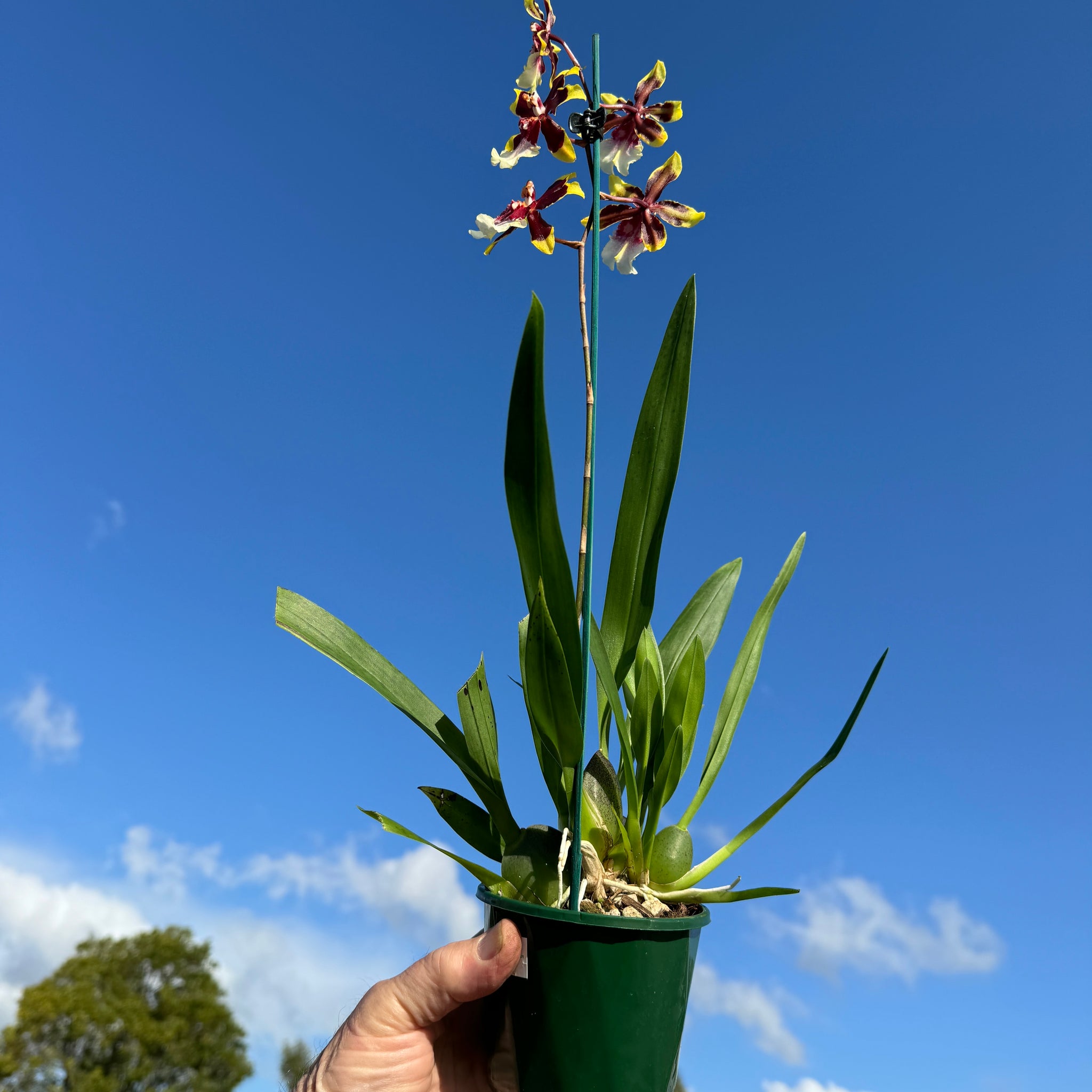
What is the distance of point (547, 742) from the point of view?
1.24 metres

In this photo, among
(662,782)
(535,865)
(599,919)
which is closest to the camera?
(599,919)

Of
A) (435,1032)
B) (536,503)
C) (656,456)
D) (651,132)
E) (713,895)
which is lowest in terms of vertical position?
(435,1032)

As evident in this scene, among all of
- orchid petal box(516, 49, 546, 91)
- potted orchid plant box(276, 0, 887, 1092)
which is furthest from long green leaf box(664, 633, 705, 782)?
orchid petal box(516, 49, 546, 91)

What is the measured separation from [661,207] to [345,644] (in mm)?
900

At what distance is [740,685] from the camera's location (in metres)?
1.49

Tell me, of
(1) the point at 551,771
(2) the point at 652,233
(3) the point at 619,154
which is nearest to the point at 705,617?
(1) the point at 551,771

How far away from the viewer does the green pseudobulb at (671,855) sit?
1240 mm

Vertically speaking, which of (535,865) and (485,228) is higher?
(485,228)

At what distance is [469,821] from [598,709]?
279 millimetres

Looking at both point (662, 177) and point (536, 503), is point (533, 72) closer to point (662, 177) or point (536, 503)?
point (662, 177)

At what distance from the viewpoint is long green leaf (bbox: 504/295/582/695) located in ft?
3.97

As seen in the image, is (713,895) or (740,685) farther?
(740,685)

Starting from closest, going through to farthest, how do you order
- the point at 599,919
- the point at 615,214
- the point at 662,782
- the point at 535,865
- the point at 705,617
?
the point at 599,919 → the point at 535,865 → the point at 662,782 → the point at 615,214 → the point at 705,617

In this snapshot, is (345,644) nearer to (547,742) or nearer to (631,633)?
(547,742)
